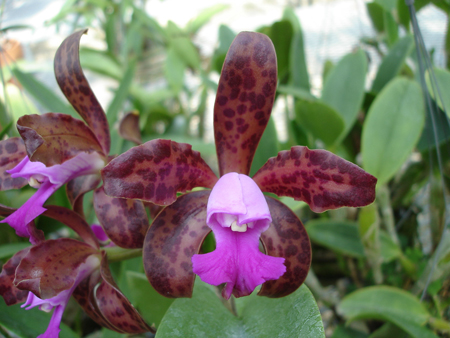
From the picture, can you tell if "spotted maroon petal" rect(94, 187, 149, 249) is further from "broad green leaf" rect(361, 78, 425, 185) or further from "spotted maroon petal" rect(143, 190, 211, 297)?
"broad green leaf" rect(361, 78, 425, 185)

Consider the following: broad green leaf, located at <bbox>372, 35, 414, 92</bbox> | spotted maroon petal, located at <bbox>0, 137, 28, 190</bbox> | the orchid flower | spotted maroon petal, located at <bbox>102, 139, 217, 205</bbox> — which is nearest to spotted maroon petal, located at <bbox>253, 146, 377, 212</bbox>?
the orchid flower

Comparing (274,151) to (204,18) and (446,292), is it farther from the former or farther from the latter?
(204,18)

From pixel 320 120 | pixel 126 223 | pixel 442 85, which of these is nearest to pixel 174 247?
pixel 126 223

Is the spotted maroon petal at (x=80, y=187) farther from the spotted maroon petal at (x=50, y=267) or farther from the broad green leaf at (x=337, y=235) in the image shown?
the broad green leaf at (x=337, y=235)

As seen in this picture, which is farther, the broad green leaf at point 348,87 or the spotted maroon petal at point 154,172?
the broad green leaf at point 348,87

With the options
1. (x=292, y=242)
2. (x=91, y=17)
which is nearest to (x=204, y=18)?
(x=91, y=17)

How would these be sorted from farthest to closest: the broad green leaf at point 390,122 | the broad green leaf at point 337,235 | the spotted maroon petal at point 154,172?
the broad green leaf at point 337,235 < the broad green leaf at point 390,122 < the spotted maroon petal at point 154,172

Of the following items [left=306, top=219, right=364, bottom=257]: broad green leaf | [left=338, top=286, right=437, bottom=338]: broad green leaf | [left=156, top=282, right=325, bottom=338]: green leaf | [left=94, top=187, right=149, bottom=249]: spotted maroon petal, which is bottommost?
[left=338, top=286, right=437, bottom=338]: broad green leaf

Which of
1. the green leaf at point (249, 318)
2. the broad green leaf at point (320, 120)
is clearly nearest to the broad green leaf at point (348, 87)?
the broad green leaf at point (320, 120)
